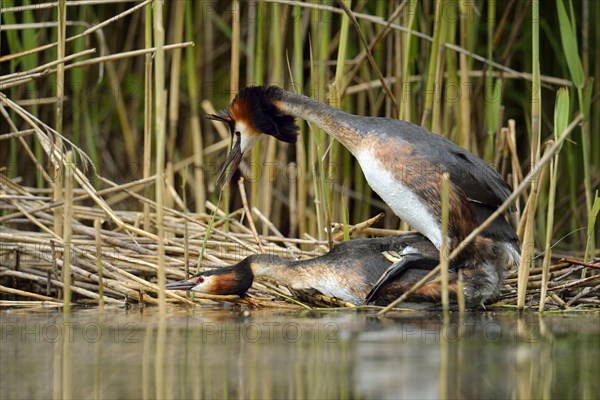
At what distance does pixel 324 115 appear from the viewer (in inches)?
219

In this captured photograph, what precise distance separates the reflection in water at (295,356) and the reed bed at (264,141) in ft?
0.97

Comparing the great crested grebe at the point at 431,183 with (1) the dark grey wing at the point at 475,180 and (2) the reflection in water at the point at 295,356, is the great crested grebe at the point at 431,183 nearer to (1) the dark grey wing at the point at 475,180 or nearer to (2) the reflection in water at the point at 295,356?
(1) the dark grey wing at the point at 475,180

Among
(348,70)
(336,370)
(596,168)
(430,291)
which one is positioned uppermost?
(348,70)

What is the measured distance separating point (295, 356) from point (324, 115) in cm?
211

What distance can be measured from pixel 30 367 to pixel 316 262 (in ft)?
6.76

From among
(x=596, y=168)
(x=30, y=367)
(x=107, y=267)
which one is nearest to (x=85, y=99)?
(x=107, y=267)

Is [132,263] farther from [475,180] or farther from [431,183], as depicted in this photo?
[475,180]

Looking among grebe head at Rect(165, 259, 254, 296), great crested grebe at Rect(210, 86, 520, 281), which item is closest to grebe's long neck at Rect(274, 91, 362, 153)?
great crested grebe at Rect(210, 86, 520, 281)

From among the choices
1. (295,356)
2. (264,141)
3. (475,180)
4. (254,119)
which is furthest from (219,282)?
(264,141)

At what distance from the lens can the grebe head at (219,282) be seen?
5.24 meters

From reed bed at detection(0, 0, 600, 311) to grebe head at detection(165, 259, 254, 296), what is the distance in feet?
0.29

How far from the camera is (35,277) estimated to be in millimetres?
5367

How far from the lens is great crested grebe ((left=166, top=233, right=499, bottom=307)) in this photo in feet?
16.9

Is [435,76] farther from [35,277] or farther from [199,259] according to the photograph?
[35,277]
